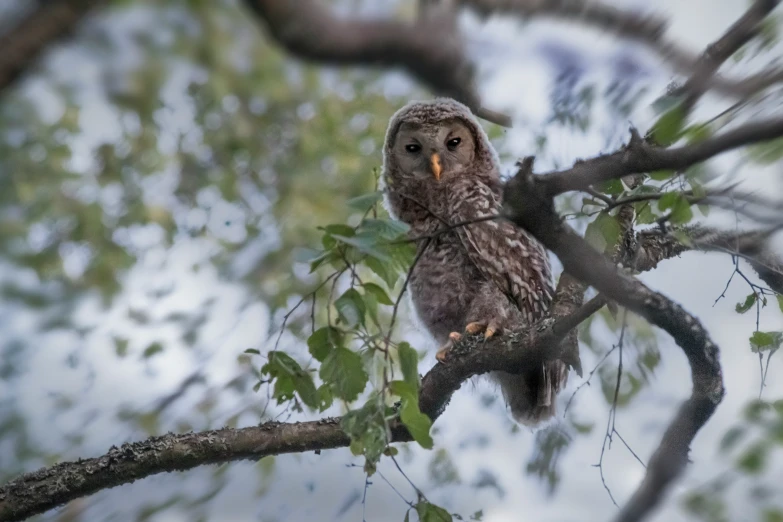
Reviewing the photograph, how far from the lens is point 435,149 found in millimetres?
2758

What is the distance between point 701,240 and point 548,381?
67 centimetres

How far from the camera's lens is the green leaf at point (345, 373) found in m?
1.36

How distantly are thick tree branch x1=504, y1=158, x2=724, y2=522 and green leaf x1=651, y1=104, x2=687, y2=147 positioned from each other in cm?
24

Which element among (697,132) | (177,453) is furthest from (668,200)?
(177,453)

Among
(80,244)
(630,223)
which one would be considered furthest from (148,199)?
(630,223)

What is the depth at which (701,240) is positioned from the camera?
178cm

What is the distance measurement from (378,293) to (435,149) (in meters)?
1.48

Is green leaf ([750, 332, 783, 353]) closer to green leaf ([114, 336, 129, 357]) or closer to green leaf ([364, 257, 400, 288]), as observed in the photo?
green leaf ([364, 257, 400, 288])

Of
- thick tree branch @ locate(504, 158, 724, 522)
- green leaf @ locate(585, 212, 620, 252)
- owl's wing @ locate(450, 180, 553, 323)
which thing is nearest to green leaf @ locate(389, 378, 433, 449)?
thick tree branch @ locate(504, 158, 724, 522)

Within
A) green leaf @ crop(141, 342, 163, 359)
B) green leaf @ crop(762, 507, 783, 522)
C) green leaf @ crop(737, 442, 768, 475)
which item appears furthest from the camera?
green leaf @ crop(141, 342, 163, 359)

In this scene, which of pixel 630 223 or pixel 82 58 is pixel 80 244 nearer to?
pixel 82 58

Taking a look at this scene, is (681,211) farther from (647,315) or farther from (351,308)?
(351,308)

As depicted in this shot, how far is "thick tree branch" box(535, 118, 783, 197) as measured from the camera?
3.51 feet

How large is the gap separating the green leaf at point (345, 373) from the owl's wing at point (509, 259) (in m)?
1.05
